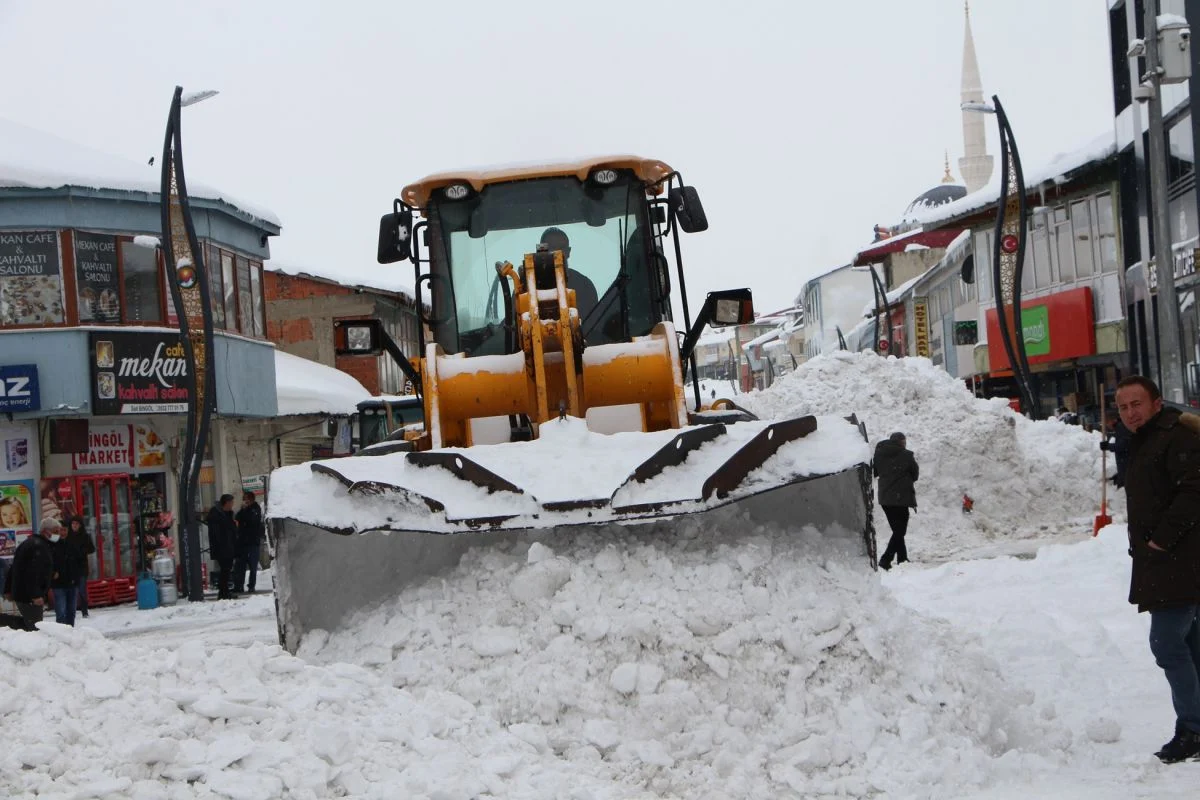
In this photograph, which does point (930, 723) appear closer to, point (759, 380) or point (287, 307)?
point (287, 307)

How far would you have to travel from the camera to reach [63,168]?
21.2 m

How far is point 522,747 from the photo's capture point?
18.9 ft

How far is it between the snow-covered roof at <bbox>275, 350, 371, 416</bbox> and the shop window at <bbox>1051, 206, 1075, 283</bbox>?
15.3 meters

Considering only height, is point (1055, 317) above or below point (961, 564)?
above

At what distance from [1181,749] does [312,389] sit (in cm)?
2396

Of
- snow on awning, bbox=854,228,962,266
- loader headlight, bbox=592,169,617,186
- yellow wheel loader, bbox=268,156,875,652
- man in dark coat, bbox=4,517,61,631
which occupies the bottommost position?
man in dark coat, bbox=4,517,61,631

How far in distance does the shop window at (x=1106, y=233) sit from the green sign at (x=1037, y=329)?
1.81 metres

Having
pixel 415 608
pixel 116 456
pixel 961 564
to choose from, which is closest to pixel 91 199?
pixel 116 456

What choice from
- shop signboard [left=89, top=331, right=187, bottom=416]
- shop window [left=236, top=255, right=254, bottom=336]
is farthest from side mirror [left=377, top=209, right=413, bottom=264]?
shop window [left=236, top=255, right=254, bottom=336]

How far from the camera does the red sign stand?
30062 mm

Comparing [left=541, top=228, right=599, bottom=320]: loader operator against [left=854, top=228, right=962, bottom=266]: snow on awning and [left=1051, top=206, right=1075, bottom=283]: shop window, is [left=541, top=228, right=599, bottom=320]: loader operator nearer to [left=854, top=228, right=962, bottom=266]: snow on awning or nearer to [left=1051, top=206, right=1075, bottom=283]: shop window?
[left=1051, top=206, right=1075, bottom=283]: shop window

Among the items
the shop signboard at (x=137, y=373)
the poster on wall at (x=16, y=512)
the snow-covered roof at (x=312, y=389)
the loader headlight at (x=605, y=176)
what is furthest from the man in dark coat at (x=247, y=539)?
the loader headlight at (x=605, y=176)

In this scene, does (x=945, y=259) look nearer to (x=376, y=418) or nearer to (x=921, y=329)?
(x=921, y=329)

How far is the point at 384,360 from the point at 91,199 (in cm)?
1652
